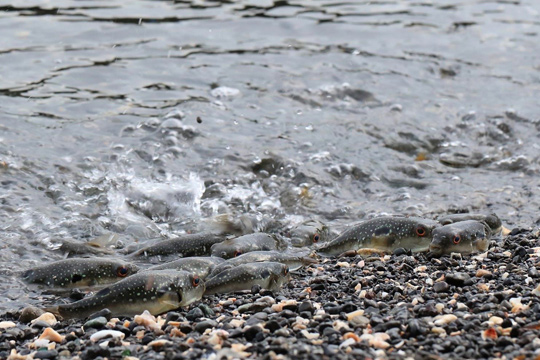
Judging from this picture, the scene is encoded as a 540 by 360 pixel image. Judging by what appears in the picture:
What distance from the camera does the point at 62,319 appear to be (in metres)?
5.91

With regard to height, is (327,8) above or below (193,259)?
above

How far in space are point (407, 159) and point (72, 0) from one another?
28.0 feet

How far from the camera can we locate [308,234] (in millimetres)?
8289

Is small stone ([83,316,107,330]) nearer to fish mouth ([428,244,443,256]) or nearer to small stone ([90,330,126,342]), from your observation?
small stone ([90,330,126,342])

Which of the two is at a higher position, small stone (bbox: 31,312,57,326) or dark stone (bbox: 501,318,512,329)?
dark stone (bbox: 501,318,512,329)

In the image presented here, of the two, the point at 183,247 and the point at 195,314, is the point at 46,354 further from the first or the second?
the point at 183,247

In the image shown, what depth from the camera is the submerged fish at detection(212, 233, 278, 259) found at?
7.35 m

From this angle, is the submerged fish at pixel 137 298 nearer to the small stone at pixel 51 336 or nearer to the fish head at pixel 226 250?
the small stone at pixel 51 336

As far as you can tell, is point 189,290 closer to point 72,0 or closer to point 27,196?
point 27,196

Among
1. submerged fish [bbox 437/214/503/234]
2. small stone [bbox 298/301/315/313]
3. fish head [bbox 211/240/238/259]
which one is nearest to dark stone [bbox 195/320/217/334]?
small stone [bbox 298/301/315/313]

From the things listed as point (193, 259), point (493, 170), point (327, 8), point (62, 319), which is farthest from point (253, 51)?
point (62, 319)

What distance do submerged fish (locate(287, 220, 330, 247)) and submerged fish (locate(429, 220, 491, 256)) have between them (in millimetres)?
1494

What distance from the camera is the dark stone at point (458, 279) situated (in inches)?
237

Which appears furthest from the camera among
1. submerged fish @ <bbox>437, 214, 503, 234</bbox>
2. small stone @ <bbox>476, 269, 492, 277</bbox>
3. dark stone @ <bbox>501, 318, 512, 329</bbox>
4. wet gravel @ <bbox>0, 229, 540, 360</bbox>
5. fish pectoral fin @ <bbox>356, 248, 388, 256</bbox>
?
submerged fish @ <bbox>437, 214, 503, 234</bbox>
